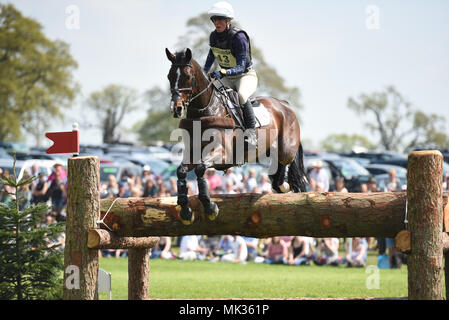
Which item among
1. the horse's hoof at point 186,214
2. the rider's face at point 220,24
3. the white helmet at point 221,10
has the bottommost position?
the horse's hoof at point 186,214

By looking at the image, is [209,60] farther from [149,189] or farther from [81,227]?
[149,189]

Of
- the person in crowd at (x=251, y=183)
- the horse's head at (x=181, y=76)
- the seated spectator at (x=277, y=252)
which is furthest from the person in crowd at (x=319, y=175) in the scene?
the horse's head at (x=181, y=76)

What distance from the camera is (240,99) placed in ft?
23.1

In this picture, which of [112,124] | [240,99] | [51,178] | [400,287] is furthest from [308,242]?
[112,124]

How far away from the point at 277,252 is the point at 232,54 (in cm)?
825

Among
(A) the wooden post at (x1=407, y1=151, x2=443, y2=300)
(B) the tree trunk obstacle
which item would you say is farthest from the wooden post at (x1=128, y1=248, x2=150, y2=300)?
(A) the wooden post at (x1=407, y1=151, x2=443, y2=300)

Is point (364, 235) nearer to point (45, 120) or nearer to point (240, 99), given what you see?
point (240, 99)

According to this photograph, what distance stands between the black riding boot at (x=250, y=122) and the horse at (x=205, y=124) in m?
0.09

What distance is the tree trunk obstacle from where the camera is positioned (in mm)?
5180

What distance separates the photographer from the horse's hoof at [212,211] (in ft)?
19.2

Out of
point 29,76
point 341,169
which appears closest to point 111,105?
point 29,76

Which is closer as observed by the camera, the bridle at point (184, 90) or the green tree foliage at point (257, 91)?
the bridle at point (184, 90)

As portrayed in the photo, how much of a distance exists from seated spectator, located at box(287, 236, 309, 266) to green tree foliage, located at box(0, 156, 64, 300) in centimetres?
767

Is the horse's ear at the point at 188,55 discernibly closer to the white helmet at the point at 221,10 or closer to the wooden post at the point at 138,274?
the white helmet at the point at 221,10
